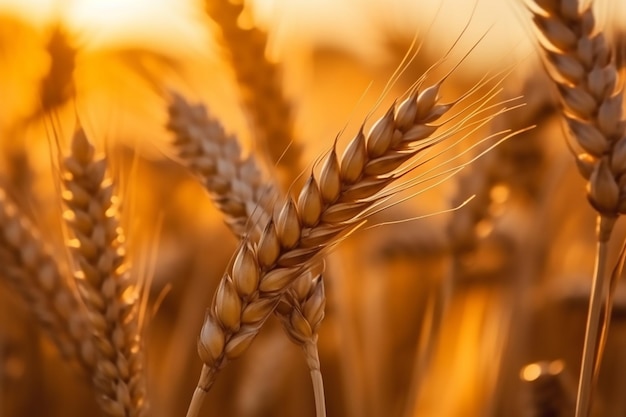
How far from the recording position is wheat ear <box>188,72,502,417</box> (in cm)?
72

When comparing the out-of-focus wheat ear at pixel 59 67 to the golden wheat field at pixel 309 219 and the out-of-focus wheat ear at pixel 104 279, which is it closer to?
the golden wheat field at pixel 309 219

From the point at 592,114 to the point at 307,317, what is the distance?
0.31 meters

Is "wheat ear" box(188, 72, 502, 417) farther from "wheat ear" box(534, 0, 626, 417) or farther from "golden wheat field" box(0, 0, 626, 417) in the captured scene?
"wheat ear" box(534, 0, 626, 417)

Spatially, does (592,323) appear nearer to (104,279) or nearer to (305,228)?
(305,228)

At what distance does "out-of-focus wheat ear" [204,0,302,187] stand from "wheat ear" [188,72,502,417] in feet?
1.59

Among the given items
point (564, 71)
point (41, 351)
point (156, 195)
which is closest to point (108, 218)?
point (564, 71)

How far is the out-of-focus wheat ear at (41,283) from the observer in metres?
0.97

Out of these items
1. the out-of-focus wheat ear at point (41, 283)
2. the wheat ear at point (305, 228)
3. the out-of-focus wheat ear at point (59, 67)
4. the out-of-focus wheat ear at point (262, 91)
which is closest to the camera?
the wheat ear at point (305, 228)

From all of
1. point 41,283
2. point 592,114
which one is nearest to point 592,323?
point 592,114

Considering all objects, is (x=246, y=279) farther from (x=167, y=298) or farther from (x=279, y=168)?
(x=167, y=298)

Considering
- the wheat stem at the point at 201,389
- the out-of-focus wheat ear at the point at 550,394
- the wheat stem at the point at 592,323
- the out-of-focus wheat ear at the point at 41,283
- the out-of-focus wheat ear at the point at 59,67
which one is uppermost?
the out-of-focus wheat ear at the point at 59,67

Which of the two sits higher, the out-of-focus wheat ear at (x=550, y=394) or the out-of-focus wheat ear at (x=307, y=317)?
the out-of-focus wheat ear at (x=307, y=317)

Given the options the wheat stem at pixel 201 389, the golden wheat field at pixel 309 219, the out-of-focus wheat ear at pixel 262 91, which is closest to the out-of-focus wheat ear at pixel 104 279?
the golden wheat field at pixel 309 219

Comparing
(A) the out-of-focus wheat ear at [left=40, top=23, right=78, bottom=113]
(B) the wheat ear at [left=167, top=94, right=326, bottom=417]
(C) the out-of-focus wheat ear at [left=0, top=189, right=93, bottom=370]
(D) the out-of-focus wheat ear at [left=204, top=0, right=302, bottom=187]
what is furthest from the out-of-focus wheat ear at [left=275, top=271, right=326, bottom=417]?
(A) the out-of-focus wheat ear at [left=40, top=23, right=78, bottom=113]
